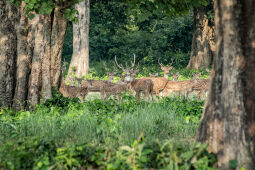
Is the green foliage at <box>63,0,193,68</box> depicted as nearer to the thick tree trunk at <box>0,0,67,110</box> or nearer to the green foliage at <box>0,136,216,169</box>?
the thick tree trunk at <box>0,0,67,110</box>

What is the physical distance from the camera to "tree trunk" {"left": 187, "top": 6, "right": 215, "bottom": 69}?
25.0 m

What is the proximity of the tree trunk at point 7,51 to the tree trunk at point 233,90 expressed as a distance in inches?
211

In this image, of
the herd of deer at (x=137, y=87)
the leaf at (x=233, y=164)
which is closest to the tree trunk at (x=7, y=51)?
the herd of deer at (x=137, y=87)

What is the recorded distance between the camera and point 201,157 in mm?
4785

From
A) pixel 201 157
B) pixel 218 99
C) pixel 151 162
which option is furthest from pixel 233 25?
pixel 151 162

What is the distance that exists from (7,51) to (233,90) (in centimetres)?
592

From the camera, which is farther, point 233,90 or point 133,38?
point 133,38

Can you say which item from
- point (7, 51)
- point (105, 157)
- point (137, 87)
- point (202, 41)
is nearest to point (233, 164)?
point (105, 157)

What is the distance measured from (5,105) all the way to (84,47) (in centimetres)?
1142

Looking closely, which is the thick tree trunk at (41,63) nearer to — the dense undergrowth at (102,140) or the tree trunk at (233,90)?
the dense undergrowth at (102,140)

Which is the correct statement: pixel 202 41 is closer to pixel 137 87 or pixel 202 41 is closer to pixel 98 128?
pixel 137 87

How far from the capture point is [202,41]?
993 inches

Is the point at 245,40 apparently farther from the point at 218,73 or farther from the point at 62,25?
the point at 62,25

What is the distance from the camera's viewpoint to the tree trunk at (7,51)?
889cm
